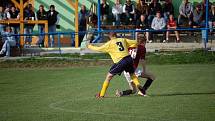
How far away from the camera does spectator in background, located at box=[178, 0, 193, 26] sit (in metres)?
30.6

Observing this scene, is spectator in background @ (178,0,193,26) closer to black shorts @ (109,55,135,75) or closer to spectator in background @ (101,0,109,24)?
spectator in background @ (101,0,109,24)

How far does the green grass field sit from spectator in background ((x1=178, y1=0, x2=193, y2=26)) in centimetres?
623

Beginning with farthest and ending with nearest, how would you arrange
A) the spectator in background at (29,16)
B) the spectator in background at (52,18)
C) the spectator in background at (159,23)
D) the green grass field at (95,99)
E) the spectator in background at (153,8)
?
the spectator in background at (29,16) < the spectator in background at (52,18) < the spectator in background at (153,8) < the spectator in background at (159,23) < the green grass field at (95,99)

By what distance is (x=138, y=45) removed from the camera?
1725cm

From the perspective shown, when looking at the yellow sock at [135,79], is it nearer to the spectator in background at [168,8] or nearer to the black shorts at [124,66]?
the black shorts at [124,66]

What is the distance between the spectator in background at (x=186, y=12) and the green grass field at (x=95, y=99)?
6229 mm

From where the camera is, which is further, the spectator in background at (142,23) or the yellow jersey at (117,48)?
the spectator in background at (142,23)

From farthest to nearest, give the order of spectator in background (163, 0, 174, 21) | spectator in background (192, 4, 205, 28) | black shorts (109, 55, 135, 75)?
spectator in background (163, 0, 174, 21), spectator in background (192, 4, 205, 28), black shorts (109, 55, 135, 75)

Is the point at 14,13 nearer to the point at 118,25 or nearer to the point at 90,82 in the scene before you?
the point at 118,25

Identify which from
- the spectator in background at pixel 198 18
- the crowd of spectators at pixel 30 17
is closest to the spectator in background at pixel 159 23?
the spectator in background at pixel 198 18

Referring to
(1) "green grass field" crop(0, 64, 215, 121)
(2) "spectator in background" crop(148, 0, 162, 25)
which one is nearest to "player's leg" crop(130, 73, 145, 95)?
(1) "green grass field" crop(0, 64, 215, 121)

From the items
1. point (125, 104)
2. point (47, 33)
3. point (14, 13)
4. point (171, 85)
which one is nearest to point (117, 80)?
point (171, 85)

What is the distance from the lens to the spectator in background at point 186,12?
3062cm

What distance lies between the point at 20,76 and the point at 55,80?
1.94 meters
